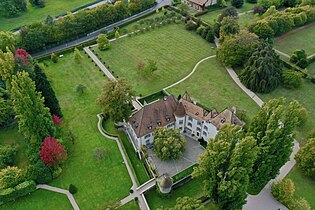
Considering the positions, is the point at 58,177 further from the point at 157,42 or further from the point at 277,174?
the point at 157,42

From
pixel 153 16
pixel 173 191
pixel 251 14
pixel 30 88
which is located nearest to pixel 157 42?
pixel 153 16

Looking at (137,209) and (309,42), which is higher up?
(309,42)

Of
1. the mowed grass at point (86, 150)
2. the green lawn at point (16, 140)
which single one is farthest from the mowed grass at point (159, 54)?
the green lawn at point (16, 140)

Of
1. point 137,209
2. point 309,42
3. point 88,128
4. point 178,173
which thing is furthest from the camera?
point 309,42

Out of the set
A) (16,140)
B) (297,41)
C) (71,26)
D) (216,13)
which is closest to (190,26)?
(216,13)

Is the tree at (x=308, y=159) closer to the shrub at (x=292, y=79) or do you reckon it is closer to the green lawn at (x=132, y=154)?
the shrub at (x=292, y=79)

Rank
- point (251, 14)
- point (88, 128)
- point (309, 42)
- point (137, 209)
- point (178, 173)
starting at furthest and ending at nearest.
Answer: point (251, 14), point (309, 42), point (88, 128), point (178, 173), point (137, 209)
